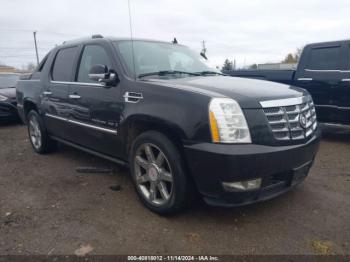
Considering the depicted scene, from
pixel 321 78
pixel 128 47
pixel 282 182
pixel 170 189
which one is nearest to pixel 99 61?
pixel 128 47

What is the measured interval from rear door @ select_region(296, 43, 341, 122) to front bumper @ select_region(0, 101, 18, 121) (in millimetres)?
7283

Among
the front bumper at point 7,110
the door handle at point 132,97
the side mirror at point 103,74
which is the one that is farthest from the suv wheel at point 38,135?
the front bumper at point 7,110

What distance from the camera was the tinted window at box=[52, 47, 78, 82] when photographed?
439cm

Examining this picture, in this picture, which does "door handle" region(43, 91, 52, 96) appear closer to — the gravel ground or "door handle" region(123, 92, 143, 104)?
the gravel ground

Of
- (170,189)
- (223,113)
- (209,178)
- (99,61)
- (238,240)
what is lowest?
(238,240)

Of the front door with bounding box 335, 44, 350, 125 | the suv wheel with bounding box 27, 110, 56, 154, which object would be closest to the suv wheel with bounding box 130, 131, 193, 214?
the suv wheel with bounding box 27, 110, 56, 154

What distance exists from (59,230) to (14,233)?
0.39m

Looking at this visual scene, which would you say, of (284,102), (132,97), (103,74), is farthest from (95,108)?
(284,102)

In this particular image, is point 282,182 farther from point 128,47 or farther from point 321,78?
point 321,78

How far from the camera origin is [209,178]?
2.64 m

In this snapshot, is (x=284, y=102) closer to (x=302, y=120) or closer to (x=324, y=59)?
(x=302, y=120)

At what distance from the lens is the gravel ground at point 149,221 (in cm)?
259

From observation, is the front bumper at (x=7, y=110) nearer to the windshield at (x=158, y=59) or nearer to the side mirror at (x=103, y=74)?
the windshield at (x=158, y=59)

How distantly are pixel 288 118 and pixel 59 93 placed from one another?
125 inches
